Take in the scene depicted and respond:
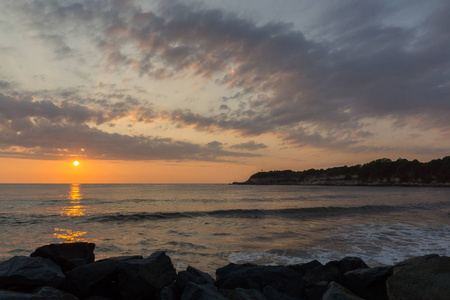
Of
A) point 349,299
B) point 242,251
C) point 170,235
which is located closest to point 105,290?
point 349,299

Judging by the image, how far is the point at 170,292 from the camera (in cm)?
661

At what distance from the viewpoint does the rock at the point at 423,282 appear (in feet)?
→ 17.2

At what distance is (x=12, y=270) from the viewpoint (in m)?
6.08

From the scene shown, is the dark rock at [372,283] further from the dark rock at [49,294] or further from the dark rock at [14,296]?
the dark rock at [14,296]

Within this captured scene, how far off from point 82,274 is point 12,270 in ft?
4.77

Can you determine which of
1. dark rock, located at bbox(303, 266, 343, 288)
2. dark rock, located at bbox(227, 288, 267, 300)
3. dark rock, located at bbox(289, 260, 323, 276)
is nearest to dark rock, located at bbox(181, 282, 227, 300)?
dark rock, located at bbox(227, 288, 267, 300)

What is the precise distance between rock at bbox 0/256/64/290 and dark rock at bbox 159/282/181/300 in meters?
2.39

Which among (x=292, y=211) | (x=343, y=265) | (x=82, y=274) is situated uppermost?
(x=82, y=274)

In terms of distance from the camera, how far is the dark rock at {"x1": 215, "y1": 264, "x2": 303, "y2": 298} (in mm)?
7609

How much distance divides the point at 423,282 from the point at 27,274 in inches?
334

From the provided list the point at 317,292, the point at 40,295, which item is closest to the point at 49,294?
the point at 40,295

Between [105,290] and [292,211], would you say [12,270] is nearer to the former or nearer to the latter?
[105,290]

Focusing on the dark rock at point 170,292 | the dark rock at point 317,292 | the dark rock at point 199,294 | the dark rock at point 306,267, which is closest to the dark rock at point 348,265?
the dark rock at point 306,267

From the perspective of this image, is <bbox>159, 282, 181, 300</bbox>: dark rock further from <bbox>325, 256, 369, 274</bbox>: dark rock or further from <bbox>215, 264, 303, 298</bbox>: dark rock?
<bbox>325, 256, 369, 274</bbox>: dark rock
